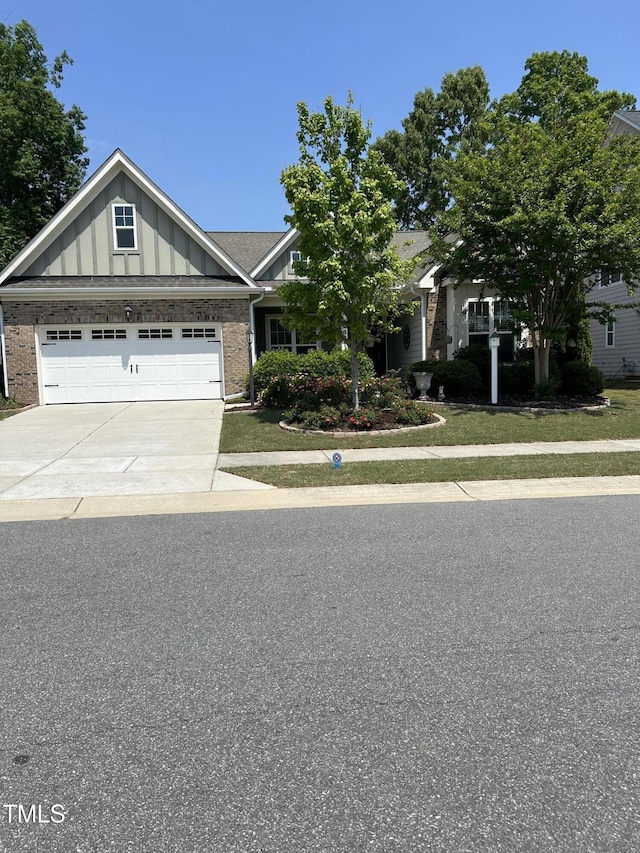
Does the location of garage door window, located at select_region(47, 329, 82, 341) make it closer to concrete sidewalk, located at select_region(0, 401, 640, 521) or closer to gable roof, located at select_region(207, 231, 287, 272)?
concrete sidewalk, located at select_region(0, 401, 640, 521)

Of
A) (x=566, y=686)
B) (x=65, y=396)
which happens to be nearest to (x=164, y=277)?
(x=65, y=396)

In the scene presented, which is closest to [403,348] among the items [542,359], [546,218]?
[542,359]

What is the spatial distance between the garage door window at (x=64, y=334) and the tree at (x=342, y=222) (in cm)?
866

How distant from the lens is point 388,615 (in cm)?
373

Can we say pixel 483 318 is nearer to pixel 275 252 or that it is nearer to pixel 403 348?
pixel 403 348

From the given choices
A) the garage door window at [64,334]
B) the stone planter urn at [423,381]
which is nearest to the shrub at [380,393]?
the stone planter urn at [423,381]

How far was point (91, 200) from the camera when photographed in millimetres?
18250

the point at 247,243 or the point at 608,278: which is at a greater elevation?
the point at 247,243

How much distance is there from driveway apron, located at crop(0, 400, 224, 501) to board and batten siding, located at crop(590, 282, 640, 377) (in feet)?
52.3

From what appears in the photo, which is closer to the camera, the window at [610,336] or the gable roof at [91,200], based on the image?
the gable roof at [91,200]

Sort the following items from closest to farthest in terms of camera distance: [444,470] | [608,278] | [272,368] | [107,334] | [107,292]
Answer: [444,470], [272,368], [107,292], [107,334], [608,278]

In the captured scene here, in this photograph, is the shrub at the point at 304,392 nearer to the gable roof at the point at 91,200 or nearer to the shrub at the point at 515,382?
the gable roof at the point at 91,200

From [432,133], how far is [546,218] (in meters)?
30.3

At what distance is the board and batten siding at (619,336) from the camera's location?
72.4 ft
